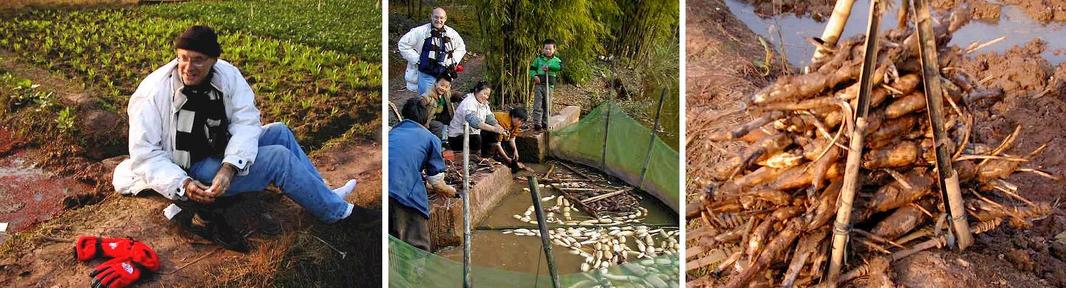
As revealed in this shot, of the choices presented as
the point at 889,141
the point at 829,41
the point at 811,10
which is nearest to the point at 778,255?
the point at 889,141

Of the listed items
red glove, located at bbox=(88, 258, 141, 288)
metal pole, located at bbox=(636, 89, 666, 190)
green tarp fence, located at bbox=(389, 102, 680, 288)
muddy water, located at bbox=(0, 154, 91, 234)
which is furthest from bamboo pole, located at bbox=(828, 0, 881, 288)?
muddy water, located at bbox=(0, 154, 91, 234)

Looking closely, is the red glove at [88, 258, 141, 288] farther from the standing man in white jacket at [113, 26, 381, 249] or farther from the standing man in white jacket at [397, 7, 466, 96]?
the standing man in white jacket at [397, 7, 466, 96]

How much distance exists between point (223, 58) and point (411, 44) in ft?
3.33

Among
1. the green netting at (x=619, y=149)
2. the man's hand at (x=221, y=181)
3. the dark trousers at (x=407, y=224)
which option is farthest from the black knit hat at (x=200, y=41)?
the green netting at (x=619, y=149)

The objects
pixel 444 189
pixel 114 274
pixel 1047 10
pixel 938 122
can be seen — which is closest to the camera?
pixel 938 122

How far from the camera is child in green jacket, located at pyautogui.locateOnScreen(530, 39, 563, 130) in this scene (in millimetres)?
4953

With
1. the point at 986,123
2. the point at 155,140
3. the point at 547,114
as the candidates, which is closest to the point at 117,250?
the point at 155,140

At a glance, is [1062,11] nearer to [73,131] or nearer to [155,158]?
[155,158]

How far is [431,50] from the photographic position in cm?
459

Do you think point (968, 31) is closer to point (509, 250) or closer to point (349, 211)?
point (509, 250)

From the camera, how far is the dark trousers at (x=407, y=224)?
14.9 feet

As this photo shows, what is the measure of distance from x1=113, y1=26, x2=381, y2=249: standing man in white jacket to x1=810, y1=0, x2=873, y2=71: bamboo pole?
2683mm

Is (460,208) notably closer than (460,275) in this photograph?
No

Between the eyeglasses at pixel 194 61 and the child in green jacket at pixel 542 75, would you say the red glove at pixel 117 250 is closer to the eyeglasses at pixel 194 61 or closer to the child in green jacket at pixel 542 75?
the eyeglasses at pixel 194 61
